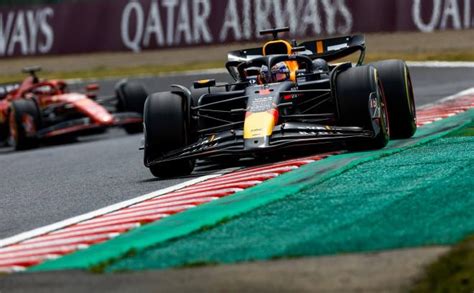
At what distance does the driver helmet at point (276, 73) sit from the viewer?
474 inches

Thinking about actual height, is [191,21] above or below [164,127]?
below

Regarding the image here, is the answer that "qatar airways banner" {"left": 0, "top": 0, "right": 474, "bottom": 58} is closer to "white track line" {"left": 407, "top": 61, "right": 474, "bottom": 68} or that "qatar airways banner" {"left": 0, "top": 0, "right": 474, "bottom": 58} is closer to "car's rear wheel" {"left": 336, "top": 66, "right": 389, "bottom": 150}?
"white track line" {"left": 407, "top": 61, "right": 474, "bottom": 68}

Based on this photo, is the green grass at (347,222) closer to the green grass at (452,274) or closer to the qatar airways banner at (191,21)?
the green grass at (452,274)

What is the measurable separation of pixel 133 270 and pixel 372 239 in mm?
1209

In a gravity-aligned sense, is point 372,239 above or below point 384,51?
above

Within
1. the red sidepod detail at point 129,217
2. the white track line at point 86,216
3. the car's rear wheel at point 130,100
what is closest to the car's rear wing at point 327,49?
the red sidepod detail at point 129,217

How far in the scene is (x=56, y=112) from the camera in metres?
20.7

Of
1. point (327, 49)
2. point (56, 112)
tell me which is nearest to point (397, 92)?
point (327, 49)

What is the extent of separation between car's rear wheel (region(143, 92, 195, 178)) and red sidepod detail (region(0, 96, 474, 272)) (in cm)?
75

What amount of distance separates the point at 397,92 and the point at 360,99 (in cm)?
110

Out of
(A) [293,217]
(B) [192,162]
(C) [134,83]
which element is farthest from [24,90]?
(A) [293,217]

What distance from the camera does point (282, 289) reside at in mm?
5578

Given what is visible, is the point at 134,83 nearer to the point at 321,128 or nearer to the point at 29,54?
the point at 321,128

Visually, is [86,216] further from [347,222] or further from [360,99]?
[360,99]
